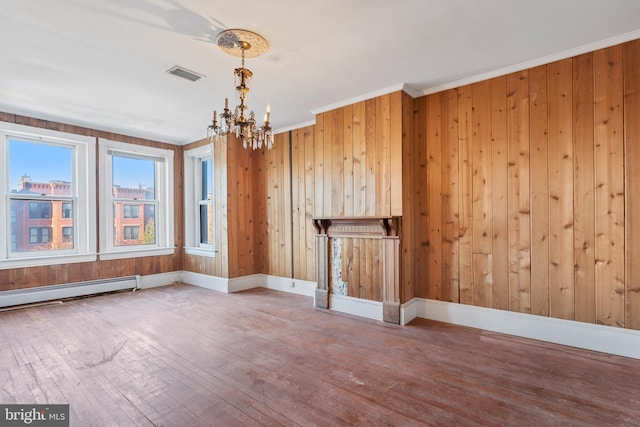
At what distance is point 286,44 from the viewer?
262 cm

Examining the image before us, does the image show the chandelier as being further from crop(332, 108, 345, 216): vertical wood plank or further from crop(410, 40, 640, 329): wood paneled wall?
crop(410, 40, 640, 329): wood paneled wall

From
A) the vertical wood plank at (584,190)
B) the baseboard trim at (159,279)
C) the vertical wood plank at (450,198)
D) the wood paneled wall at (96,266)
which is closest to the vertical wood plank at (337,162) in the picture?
the vertical wood plank at (450,198)

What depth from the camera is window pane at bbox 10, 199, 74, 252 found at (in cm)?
433

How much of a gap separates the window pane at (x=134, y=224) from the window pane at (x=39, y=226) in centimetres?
62

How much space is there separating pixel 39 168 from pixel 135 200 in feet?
4.28

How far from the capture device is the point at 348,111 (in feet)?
12.9

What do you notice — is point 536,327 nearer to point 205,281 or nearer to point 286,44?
point 286,44

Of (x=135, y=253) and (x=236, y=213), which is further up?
(x=236, y=213)

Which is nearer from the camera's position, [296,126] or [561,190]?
[561,190]

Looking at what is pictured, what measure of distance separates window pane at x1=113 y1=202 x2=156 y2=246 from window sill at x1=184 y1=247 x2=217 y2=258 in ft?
2.00

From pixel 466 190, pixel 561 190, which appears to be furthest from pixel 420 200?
pixel 561 190

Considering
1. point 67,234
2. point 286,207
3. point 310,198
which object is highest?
point 310,198

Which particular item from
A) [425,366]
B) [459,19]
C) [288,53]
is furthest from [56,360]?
[459,19]

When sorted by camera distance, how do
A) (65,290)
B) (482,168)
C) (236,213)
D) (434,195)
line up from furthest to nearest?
(236,213) → (65,290) → (434,195) → (482,168)
